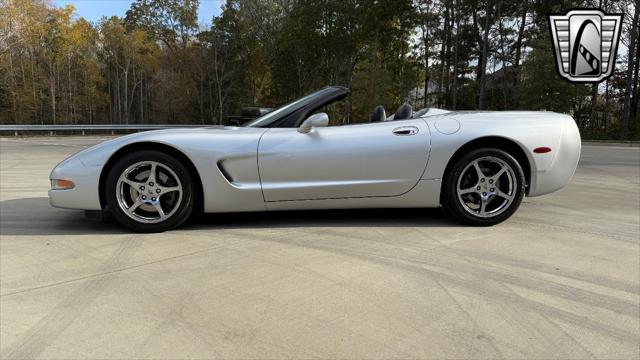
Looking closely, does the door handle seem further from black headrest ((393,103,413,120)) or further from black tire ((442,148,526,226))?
black tire ((442,148,526,226))

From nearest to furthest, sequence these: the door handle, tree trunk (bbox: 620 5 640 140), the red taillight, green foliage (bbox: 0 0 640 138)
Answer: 1. the door handle
2. the red taillight
3. tree trunk (bbox: 620 5 640 140)
4. green foliage (bbox: 0 0 640 138)

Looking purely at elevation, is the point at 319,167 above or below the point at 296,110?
below

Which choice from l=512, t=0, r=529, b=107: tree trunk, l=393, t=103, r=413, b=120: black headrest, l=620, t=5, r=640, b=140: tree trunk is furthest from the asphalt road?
l=512, t=0, r=529, b=107: tree trunk

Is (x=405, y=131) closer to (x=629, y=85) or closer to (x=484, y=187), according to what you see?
(x=484, y=187)

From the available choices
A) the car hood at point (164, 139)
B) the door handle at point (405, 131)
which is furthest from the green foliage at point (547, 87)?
the car hood at point (164, 139)

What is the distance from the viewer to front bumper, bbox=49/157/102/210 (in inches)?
139

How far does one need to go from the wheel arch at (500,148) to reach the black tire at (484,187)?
49 mm

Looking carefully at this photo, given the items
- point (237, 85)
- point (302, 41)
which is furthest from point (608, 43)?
point (237, 85)

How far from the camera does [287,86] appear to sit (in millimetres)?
38531

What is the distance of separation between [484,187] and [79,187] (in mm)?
3183

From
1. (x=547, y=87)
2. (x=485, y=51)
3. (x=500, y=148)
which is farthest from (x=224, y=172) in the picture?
(x=485, y=51)

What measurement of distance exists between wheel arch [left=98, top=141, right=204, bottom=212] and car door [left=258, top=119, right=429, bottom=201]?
507mm

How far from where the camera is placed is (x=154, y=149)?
365 centimetres

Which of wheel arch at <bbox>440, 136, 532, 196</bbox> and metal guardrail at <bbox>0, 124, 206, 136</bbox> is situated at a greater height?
metal guardrail at <bbox>0, 124, 206, 136</bbox>
